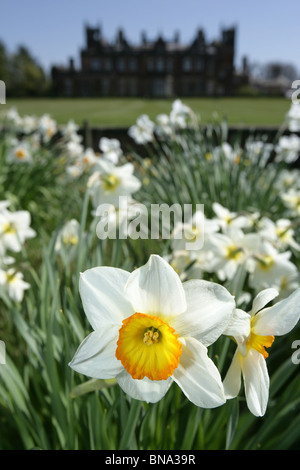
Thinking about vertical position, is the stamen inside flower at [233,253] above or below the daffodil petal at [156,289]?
below

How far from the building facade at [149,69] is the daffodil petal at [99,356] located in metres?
50.7

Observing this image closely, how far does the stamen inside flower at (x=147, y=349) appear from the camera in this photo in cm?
53

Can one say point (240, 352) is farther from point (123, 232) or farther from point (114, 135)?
point (114, 135)

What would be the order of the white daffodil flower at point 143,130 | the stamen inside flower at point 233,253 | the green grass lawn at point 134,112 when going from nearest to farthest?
the stamen inside flower at point 233,253, the white daffodil flower at point 143,130, the green grass lawn at point 134,112

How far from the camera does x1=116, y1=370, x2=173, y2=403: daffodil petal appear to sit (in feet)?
1.85

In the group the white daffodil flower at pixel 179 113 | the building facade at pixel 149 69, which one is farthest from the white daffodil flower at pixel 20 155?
the building facade at pixel 149 69

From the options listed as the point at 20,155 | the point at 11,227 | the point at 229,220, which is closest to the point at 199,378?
the point at 229,220

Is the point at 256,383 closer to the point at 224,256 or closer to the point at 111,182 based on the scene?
the point at 224,256

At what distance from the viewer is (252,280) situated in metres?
1.43

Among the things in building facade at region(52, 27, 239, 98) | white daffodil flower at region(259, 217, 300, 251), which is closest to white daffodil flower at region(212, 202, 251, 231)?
white daffodil flower at region(259, 217, 300, 251)

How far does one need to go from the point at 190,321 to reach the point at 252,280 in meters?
0.93

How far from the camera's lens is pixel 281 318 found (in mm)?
564

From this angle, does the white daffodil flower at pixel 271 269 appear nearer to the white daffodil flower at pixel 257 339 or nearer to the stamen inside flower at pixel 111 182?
the stamen inside flower at pixel 111 182

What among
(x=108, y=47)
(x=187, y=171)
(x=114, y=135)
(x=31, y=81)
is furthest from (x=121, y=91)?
(x=187, y=171)
